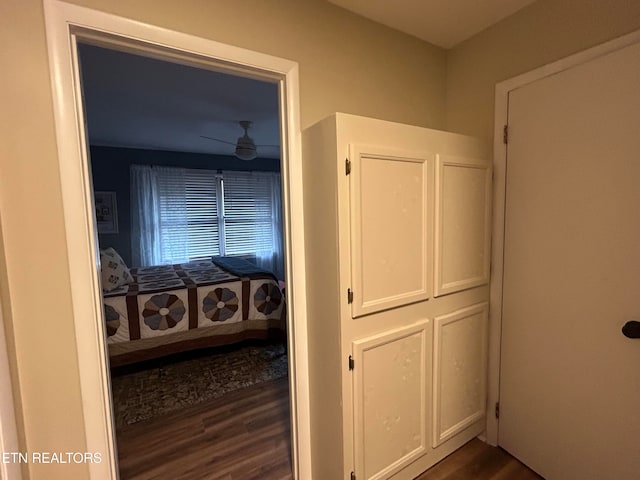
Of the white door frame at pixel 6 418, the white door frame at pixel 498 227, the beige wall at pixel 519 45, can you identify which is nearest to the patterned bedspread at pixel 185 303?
the white door frame at pixel 6 418

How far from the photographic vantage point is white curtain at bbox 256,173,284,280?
569 cm

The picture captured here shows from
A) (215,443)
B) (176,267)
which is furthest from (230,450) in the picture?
(176,267)

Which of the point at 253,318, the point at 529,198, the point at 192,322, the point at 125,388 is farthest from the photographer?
the point at 253,318

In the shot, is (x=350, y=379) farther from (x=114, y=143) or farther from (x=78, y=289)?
(x=114, y=143)

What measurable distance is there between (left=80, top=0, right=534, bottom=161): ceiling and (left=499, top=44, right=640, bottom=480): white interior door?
557mm

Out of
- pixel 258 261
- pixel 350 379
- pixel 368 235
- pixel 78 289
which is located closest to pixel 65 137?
pixel 78 289

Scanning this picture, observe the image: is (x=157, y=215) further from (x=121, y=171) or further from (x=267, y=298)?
(x=267, y=298)

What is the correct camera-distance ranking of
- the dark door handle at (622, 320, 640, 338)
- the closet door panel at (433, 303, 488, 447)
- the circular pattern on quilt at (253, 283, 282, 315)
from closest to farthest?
the dark door handle at (622, 320, 640, 338) → the closet door panel at (433, 303, 488, 447) → the circular pattern on quilt at (253, 283, 282, 315)

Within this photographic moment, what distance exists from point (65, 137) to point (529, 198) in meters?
2.02

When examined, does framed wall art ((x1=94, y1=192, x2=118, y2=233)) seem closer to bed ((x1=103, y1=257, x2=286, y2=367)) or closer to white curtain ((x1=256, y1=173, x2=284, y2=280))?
bed ((x1=103, y1=257, x2=286, y2=367))

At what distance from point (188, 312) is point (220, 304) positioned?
291 mm

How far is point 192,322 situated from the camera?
9.35 ft

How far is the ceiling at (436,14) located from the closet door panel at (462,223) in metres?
0.75
